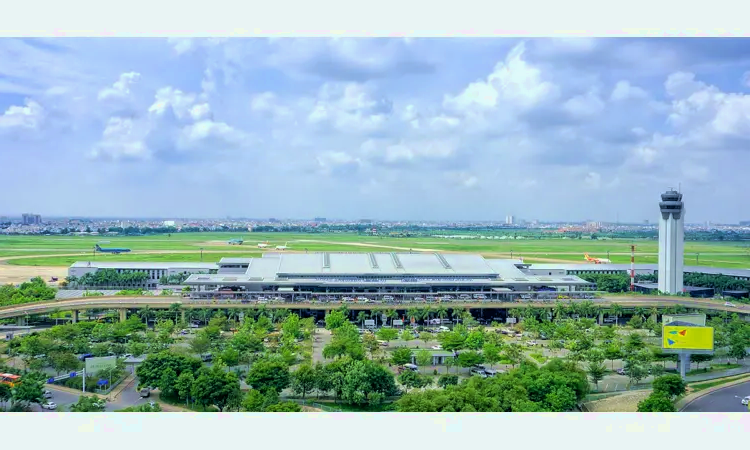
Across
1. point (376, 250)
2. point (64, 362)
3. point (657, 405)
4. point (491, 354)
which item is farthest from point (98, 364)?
point (376, 250)

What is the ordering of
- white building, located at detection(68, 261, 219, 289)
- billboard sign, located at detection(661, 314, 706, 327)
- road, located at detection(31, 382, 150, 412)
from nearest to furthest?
1. road, located at detection(31, 382, 150, 412)
2. billboard sign, located at detection(661, 314, 706, 327)
3. white building, located at detection(68, 261, 219, 289)

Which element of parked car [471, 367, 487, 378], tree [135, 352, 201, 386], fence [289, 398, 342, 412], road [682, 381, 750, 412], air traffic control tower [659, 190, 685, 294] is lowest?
road [682, 381, 750, 412]

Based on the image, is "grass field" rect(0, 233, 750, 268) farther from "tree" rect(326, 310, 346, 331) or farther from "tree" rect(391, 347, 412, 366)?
"tree" rect(391, 347, 412, 366)

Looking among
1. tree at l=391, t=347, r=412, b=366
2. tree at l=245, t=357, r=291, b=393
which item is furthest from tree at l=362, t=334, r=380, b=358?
tree at l=245, t=357, r=291, b=393

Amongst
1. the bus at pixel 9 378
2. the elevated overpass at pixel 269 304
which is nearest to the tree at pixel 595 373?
the elevated overpass at pixel 269 304

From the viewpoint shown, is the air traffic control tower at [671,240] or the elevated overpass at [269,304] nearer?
the elevated overpass at [269,304]

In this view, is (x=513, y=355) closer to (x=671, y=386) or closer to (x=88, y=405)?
(x=671, y=386)

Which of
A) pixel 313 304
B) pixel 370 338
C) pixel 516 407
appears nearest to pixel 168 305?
pixel 313 304

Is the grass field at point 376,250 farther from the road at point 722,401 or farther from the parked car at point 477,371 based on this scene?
the parked car at point 477,371
